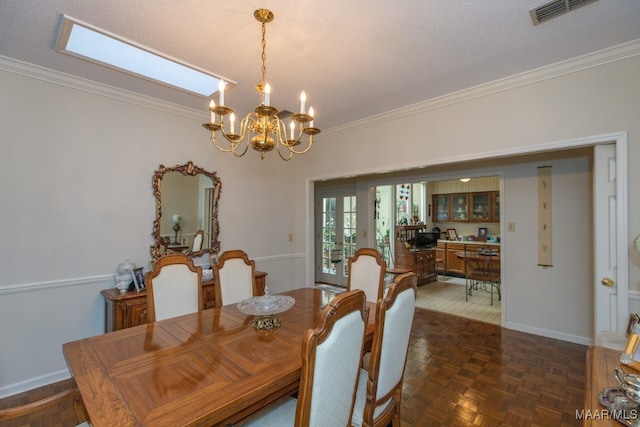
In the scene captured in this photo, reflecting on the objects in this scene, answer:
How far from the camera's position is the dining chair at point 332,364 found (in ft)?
3.27

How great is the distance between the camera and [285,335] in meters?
1.70

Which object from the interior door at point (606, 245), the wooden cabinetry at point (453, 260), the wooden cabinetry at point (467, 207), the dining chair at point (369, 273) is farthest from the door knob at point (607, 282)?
the wooden cabinetry at point (467, 207)

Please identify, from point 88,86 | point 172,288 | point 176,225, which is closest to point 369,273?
point 172,288

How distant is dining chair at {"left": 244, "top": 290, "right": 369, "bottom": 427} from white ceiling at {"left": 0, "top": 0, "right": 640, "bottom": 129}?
1758 millimetres

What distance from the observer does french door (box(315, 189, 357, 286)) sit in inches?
235

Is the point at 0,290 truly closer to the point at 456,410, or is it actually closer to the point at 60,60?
the point at 60,60

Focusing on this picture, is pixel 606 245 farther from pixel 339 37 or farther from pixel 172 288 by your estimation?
pixel 172 288

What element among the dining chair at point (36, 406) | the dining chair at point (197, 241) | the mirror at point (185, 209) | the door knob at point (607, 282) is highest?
the mirror at point (185, 209)

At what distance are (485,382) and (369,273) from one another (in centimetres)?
134

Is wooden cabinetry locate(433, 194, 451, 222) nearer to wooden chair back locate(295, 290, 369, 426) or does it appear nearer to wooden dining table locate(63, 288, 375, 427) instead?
wooden dining table locate(63, 288, 375, 427)

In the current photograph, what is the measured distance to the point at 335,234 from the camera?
620 centimetres

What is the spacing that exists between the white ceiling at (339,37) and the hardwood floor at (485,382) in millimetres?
2704

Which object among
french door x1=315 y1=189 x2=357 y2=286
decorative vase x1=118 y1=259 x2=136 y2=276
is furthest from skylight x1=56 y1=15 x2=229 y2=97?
french door x1=315 y1=189 x2=357 y2=286

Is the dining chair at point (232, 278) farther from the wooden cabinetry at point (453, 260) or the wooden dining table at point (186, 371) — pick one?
the wooden cabinetry at point (453, 260)
